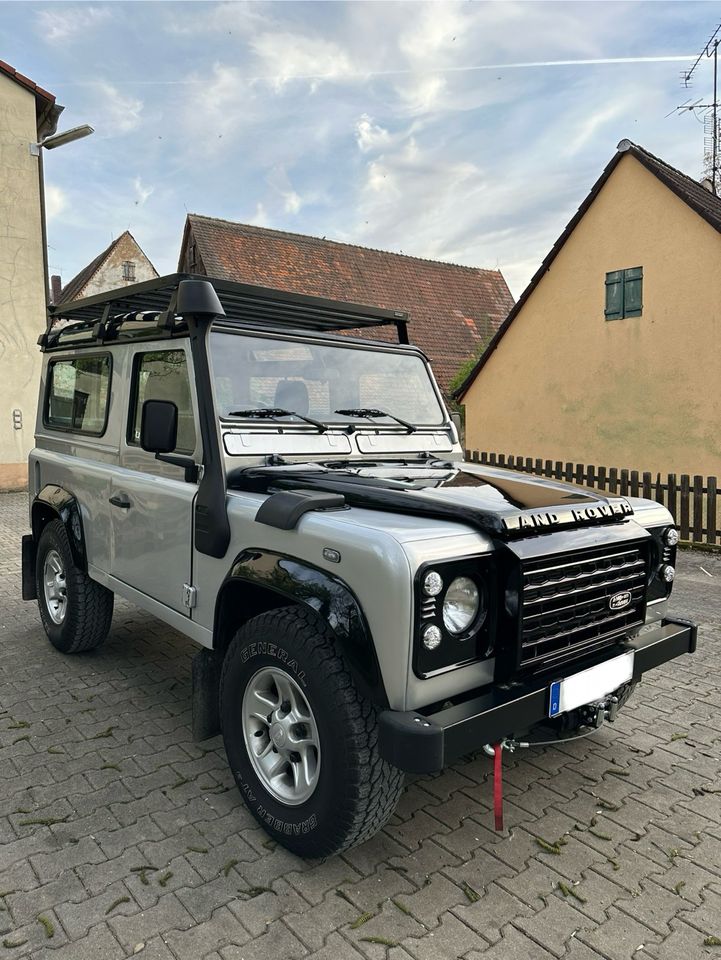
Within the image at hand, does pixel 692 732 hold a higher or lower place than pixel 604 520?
lower

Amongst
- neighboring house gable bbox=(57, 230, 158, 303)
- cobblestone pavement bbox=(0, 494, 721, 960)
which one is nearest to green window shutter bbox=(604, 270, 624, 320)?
cobblestone pavement bbox=(0, 494, 721, 960)

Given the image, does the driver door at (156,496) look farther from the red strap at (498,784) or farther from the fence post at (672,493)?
the fence post at (672,493)

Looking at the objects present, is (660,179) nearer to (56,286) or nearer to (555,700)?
(555,700)

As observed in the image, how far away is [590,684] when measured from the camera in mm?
2645

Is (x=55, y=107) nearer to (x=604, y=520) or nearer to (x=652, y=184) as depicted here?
(x=652, y=184)

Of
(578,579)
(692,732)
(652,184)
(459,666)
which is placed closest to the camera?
(459,666)

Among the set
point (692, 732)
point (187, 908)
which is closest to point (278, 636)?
point (187, 908)

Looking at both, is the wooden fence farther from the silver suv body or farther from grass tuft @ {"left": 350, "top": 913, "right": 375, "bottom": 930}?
grass tuft @ {"left": 350, "top": 913, "right": 375, "bottom": 930}

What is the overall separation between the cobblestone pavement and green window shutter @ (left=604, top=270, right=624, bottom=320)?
1016 centimetres

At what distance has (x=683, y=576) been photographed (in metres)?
7.85

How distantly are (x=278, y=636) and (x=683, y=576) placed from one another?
6.60 m

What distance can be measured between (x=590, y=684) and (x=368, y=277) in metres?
22.4

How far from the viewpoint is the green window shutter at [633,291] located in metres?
12.4

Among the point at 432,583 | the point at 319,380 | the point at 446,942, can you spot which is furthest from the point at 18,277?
the point at 446,942
